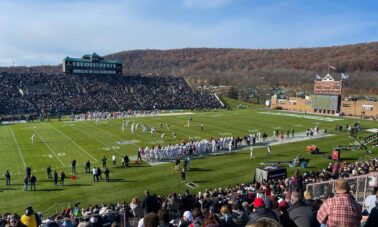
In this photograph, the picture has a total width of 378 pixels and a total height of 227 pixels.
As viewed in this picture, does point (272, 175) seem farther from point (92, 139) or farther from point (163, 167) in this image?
point (92, 139)

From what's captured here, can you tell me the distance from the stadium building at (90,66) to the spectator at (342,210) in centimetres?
7736

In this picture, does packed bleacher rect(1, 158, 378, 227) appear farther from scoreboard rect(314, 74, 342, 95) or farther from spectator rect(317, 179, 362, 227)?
scoreboard rect(314, 74, 342, 95)

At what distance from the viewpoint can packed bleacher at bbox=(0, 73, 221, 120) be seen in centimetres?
6162

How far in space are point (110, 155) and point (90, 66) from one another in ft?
173

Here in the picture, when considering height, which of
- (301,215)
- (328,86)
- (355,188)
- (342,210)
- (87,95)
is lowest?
(355,188)

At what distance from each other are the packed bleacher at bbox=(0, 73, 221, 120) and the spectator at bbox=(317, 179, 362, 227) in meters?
55.5

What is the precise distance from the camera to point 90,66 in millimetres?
80000

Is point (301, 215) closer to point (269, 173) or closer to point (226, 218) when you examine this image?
point (226, 218)

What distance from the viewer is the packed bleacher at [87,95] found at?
202ft

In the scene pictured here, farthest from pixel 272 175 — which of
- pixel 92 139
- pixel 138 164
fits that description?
pixel 92 139

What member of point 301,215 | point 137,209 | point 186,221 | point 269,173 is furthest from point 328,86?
point 301,215

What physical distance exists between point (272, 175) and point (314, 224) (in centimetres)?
1641

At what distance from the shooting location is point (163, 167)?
27.5 meters

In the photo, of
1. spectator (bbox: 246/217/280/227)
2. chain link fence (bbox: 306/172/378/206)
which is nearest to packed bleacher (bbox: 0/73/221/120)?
chain link fence (bbox: 306/172/378/206)
